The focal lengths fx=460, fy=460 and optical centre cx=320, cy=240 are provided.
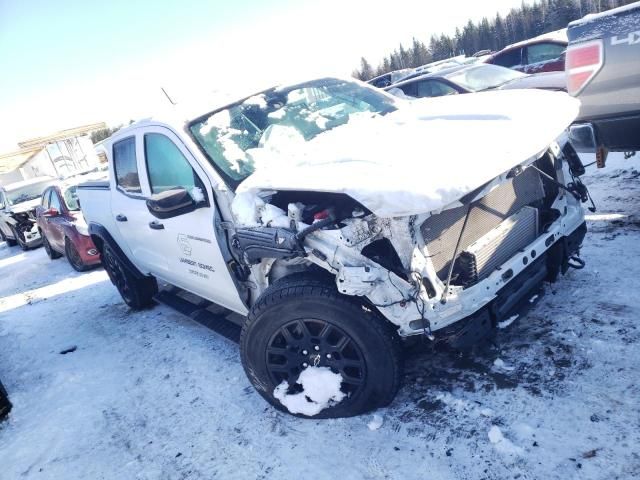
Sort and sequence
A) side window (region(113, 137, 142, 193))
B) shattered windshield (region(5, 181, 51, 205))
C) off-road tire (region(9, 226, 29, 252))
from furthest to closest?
shattered windshield (region(5, 181, 51, 205)), off-road tire (region(9, 226, 29, 252)), side window (region(113, 137, 142, 193))

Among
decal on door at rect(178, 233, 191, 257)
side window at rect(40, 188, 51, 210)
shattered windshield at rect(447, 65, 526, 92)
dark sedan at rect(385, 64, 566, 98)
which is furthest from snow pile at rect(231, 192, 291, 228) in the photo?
side window at rect(40, 188, 51, 210)

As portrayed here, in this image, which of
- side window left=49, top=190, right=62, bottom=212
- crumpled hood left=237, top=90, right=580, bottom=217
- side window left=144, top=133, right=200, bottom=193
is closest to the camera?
crumpled hood left=237, top=90, right=580, bottom=217

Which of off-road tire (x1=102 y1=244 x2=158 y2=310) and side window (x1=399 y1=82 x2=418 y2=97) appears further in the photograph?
side window (x1=399 y1=82 x2=418 y2=97)

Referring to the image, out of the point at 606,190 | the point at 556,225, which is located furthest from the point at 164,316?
the point at 606,190

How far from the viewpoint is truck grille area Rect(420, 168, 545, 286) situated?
7.60ft

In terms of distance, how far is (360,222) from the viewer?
7.18 ft

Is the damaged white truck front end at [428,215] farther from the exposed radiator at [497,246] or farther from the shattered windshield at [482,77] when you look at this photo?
the shattered windshield at [482,77]

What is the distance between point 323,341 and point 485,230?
1.08 m

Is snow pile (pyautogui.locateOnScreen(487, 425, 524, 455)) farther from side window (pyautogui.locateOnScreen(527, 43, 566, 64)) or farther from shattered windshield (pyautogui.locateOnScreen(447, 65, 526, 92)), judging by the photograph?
side window (pyautogui.locateOnScreen(527, 43, 566, 64))

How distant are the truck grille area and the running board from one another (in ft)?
5.82

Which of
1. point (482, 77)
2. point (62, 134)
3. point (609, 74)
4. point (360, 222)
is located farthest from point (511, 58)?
point (62, 134)

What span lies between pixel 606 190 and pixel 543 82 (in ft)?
10.5

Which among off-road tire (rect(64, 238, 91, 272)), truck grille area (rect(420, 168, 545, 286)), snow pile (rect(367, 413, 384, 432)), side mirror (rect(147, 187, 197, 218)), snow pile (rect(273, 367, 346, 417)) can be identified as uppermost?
side mirror (rect(147, 187, 197, 218))

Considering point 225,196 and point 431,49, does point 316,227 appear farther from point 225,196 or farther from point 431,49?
point 431,49
